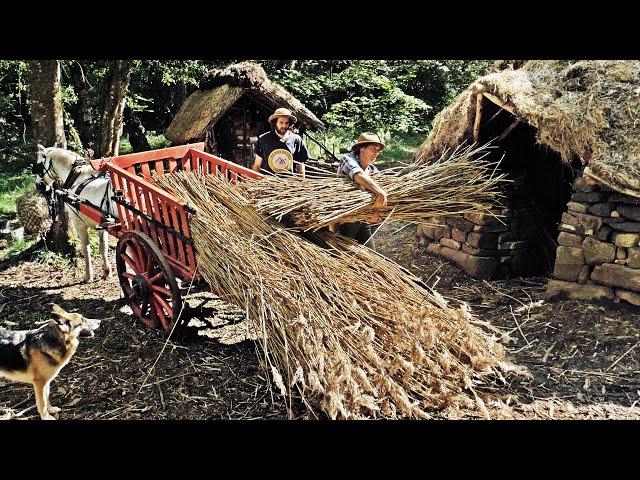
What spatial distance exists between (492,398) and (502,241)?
2568mm

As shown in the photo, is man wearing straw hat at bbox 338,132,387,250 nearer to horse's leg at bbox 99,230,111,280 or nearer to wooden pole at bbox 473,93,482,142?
wooden pole at bbox 473,93,482,142

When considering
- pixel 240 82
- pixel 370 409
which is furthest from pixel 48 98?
pixel 370 409

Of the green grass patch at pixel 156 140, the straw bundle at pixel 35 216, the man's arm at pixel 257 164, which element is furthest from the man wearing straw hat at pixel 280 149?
the green grass patch at pixel 156 140

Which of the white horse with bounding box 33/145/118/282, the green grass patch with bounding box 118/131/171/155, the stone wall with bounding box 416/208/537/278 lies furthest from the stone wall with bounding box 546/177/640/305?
the green grass patch with bounding box 118/131/171/155

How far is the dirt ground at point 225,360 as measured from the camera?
3365mm

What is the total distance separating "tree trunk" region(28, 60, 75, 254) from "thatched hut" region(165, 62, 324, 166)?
88.4 inches

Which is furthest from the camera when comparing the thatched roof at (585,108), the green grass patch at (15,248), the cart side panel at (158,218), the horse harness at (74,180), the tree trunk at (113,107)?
the tree trunk at (113,107)

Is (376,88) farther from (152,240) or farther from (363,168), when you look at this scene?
(152,240)

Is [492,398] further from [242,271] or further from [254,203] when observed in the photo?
[254,203]

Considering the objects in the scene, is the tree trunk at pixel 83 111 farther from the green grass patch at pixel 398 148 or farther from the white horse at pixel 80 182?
the green grass patch at pixel 398 148

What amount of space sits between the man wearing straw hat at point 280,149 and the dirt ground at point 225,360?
1.29 metres

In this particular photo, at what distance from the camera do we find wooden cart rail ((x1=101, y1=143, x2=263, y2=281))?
3807mm

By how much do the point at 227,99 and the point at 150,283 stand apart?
441cm

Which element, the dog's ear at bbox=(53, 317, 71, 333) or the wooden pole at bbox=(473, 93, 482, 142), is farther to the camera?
the wooden pole at bbox=(473, 93, 482, 142)
